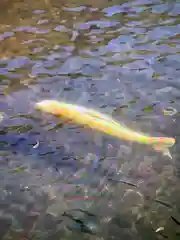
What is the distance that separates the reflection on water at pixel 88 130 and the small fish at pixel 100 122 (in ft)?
0.25

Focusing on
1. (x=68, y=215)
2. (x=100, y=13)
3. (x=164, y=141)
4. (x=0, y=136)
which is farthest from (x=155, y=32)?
(x=68, y=215)

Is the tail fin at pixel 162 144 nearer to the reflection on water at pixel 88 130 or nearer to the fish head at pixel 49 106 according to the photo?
the reflection on water at pixel 88 130

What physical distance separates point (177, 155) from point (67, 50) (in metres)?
2.84

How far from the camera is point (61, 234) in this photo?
3119 millimetres

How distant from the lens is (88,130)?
4.15m

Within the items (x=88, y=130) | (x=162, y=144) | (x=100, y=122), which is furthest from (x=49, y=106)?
(x=162, y=144)

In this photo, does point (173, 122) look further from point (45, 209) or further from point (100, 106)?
point (45, 209)

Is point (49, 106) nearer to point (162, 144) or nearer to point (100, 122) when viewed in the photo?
point (100, 122)

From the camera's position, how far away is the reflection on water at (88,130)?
324 cm

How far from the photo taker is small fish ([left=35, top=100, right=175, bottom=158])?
385 cm

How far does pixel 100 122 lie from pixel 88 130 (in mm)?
174

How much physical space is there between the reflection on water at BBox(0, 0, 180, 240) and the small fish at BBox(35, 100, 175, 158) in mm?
76

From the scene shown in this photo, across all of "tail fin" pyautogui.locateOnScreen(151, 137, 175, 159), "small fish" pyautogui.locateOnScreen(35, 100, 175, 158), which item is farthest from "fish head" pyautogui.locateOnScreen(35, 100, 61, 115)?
"tail fin" pyautogui.locateOnScreen(151, 137, 175, 159)

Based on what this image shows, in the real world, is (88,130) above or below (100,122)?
below
